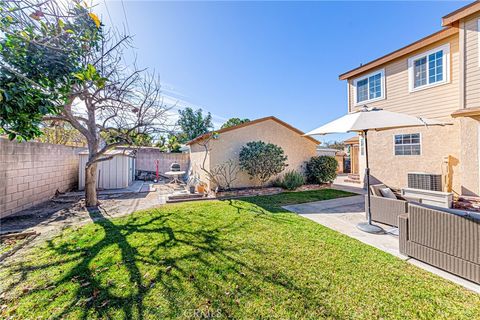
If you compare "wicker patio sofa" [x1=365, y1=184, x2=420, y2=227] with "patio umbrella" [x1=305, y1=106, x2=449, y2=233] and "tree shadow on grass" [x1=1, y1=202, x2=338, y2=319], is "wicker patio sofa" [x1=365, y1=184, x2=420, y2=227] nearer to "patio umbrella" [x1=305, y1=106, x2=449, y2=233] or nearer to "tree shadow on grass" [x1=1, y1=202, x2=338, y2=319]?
"patio umbrella" [x1=305, y1=106, x2=449, y2=233]

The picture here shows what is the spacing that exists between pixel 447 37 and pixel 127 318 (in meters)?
14.0

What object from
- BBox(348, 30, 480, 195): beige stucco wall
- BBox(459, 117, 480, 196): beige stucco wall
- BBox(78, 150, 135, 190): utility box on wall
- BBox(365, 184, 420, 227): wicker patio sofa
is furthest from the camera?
BBox(78, 150, 135, 190): utility box on wall

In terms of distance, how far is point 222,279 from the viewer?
10.6 ft

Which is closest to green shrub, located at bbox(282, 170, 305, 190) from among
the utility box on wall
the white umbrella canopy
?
the white umbrella canopy

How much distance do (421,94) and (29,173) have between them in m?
17.8

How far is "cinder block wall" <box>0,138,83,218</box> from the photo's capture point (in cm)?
660

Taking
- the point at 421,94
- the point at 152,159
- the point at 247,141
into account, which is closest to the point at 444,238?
the point at 247,141

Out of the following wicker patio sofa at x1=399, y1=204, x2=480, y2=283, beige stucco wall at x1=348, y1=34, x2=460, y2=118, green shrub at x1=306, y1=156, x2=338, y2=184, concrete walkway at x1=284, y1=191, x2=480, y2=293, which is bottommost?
concrete walkway at x1=284, y1=191, x2=480, y2=293

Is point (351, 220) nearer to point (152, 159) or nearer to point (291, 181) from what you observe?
point (291, 181)

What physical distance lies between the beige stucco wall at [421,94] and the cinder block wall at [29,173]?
55.4 ft

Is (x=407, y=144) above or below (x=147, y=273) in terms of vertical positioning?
above

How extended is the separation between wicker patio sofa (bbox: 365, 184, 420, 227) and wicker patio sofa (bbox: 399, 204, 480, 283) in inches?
60.7

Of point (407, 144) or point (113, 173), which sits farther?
point (113, 173)

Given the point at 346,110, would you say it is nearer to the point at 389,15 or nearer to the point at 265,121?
the point at 389,15
